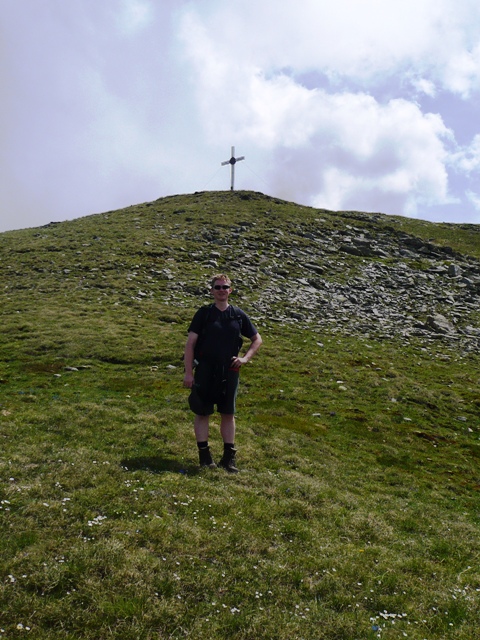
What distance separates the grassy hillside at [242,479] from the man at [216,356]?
70.1 inches

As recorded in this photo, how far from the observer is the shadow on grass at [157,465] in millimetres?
11430

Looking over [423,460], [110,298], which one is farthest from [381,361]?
[110,298]

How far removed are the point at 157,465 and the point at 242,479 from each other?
7.97ft

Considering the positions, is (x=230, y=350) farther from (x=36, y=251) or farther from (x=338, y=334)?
(x=36, y=251)

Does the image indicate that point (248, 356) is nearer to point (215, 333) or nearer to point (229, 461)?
point (215, 333)

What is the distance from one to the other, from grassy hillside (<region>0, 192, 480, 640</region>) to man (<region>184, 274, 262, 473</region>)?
5.84ft

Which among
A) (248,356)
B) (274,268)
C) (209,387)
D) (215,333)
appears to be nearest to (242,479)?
(209,387)

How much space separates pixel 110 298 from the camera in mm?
41656

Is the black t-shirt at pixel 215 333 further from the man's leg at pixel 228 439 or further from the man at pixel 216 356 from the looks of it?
the man's leg at pixel 228 439

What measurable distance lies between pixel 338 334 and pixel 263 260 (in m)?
20.2

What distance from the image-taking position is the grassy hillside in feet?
21.9

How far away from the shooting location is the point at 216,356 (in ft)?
38.0

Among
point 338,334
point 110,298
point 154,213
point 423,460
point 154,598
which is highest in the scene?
point 154,213

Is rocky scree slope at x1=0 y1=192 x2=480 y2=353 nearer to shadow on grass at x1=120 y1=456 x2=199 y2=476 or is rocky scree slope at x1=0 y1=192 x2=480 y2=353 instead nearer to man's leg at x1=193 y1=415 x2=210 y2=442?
shadow on grass at x1=120 y1=456 x2=199 y2=476
